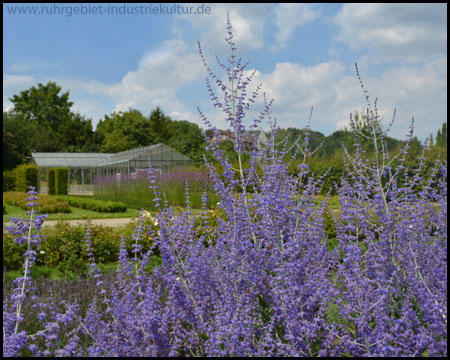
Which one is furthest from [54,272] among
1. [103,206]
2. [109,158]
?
[109,158]

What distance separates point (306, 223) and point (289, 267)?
988 millimetres

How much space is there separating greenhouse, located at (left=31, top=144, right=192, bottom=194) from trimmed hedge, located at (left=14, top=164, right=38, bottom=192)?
2.41 metres

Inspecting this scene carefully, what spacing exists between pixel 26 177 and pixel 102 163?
6605mm

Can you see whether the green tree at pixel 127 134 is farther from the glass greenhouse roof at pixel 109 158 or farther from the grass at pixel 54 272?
the grass at pixel 54 272

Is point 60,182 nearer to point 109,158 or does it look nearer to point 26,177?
point 26,177

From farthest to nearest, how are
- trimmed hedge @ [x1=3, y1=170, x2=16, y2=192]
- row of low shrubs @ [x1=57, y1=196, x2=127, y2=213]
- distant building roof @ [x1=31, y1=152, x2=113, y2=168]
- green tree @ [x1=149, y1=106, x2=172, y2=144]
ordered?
green tree @ [x1=149, y1=106, x2=172, y2=144] → distant building roof @ [x1=31, y1=152, x2=113, y2=168] → trimmed hedge @ [x1=3, y1=170, x2=16, y2=192] → row of low shrubs @ [x1=57, y1=196, x2=127, y2=213]

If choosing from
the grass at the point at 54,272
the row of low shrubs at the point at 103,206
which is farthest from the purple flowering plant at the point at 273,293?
the row of low shrubs at the point at 103,206

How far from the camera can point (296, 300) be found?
8.94 feet

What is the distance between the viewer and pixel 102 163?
35406mm

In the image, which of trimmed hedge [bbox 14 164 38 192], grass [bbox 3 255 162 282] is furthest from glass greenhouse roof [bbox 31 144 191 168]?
grass [bbox 3 255 162 282]

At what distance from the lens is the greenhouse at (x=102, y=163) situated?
29266 mm

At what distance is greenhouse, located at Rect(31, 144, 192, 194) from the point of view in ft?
96.0

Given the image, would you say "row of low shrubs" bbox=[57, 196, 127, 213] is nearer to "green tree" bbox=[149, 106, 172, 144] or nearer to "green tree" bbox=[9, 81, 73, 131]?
"green tree" bbox=[149, 106, 172, 144]

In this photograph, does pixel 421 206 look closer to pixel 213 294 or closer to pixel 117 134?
pixel 213 294
